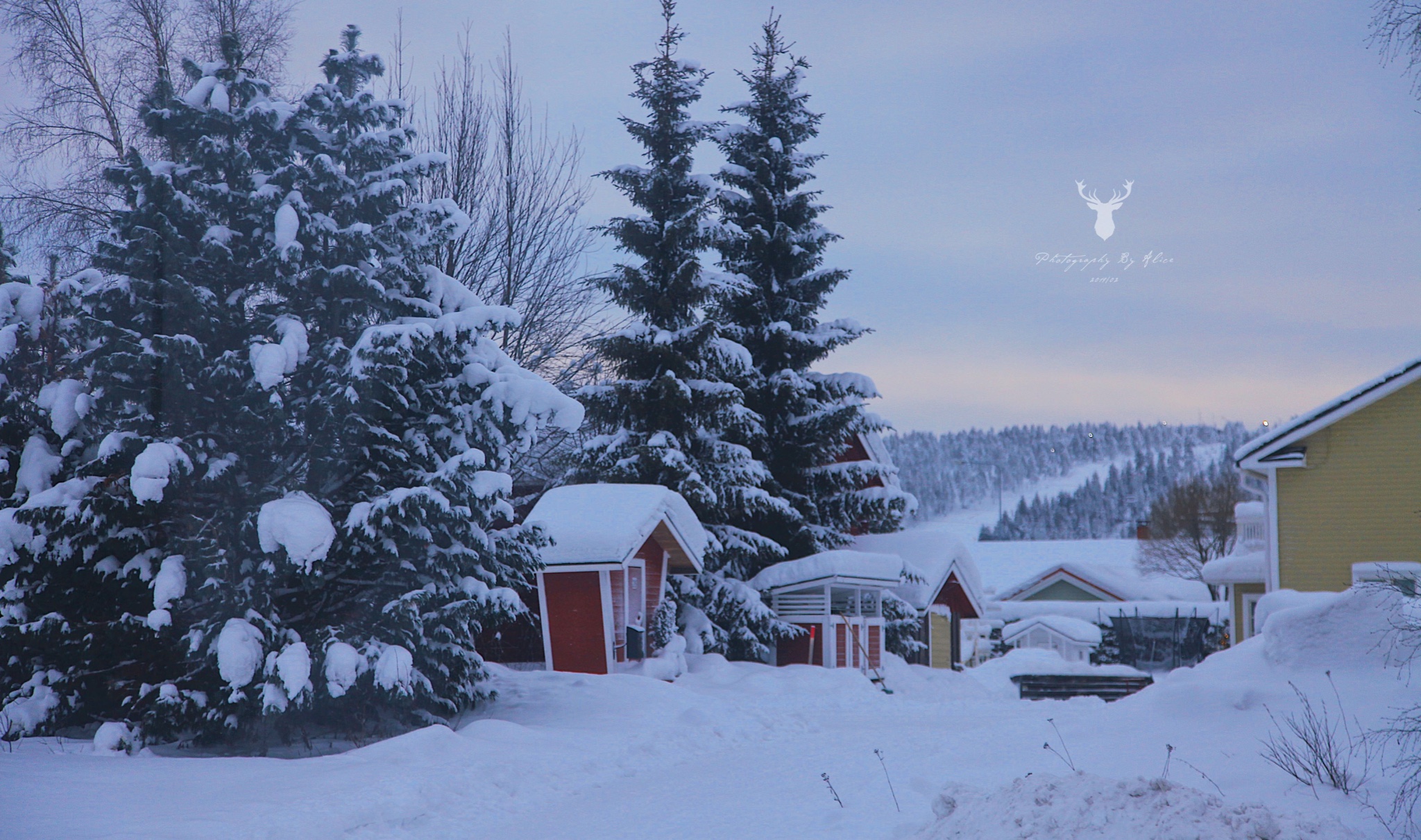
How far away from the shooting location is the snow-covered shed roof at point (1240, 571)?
84.4 feet

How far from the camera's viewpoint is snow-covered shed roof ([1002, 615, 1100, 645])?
170 feet

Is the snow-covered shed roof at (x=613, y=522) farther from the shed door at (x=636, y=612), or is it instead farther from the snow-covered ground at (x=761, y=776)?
the snow-covered ground at (x=761, y=776)

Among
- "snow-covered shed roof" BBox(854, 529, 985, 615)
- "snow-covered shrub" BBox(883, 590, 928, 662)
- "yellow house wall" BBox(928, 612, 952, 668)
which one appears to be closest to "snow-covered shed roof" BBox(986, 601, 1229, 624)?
"yellow house wall" BBox(928, 612, 952, 668)

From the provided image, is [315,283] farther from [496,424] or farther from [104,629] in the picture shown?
[104,629]

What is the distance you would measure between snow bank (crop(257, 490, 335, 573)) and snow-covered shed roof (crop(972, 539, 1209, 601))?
181 ft

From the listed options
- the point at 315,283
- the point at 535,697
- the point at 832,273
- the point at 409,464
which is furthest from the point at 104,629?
the point at 832,273

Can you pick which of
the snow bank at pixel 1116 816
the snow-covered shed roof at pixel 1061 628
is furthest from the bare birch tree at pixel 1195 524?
the snow bank at pixel 1116 816

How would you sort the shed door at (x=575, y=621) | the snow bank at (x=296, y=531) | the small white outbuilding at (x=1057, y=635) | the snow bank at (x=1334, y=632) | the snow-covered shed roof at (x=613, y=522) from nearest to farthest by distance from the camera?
the snow bank at (x=1334, y=632) → the snow bank at (x=296, y=531) → the snow-covered shed roof at (x=613, y=522) → the shed door at (x=575, y=621) → the small white outbuilding at (x=1057, y=635)

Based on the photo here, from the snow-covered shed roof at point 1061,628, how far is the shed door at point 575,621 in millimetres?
39096

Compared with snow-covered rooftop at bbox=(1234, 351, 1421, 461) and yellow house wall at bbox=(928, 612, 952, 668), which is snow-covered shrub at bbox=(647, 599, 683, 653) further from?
yellow house wall at bbox=(928, 612, 952, 668)

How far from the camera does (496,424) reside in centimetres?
1345

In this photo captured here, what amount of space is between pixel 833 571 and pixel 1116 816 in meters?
16.8

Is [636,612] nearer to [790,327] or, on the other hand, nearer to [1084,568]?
[790,327]

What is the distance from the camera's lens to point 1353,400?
19.0 m
